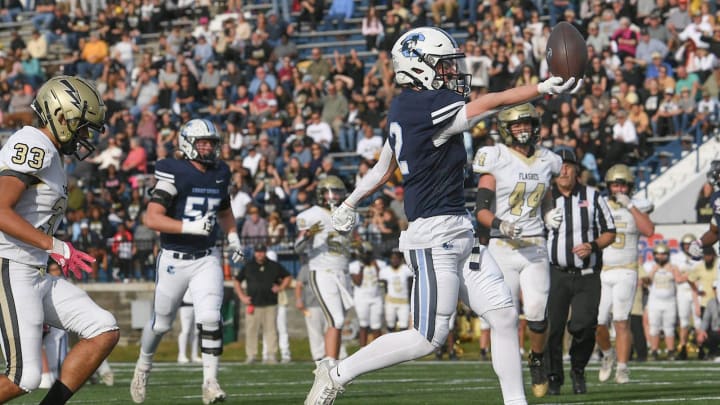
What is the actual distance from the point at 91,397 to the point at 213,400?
1788mm

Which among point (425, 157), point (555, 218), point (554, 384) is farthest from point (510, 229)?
point (554, 384)

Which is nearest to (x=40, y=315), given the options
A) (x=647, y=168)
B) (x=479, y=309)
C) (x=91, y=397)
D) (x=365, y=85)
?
(x=479, y=309)

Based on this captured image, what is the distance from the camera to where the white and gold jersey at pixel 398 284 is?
67.4 feet

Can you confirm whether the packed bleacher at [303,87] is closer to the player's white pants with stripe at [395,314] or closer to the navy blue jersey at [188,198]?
the player's white pants with stripe at [395,314]

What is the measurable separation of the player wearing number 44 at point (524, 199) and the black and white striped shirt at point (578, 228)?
695 mm

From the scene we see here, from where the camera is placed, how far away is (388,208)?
21516mm

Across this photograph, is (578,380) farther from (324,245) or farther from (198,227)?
(324,245)

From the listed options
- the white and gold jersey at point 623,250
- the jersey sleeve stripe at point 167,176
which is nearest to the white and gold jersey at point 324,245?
the white and gold jersey at point 623,250

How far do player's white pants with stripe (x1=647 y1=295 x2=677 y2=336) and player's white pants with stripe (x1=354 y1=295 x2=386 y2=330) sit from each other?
3813mm

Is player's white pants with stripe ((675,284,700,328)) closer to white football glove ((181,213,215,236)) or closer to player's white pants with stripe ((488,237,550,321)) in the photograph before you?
player's white pants with stripe ((488,237,550,321))

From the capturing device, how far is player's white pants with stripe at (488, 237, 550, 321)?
1088 centimetres

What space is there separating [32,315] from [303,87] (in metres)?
18.3

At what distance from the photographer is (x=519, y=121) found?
1102 centimetres

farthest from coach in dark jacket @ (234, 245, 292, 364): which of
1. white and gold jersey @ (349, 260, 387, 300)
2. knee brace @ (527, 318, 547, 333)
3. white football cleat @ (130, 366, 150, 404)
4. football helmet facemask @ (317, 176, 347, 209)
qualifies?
knee brace @ (527, 318, 547, 333)
